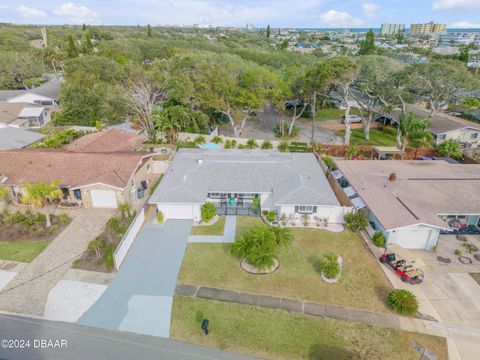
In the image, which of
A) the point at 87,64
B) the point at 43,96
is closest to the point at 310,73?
the point at 87,64

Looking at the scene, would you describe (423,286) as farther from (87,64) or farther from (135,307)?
(87,64)

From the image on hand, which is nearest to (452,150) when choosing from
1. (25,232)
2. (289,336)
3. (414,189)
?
(414,189)

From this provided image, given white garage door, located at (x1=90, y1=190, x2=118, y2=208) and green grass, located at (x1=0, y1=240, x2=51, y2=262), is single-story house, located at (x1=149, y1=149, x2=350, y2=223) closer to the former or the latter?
white garage door, located at (x1=90, y1=190, x2=118, y2=208)

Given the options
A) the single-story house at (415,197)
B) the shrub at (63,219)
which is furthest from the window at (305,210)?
the shrub at (63,219)

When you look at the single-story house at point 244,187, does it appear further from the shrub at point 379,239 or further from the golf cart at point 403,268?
the golf cart at point 403,268

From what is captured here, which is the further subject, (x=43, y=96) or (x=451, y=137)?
(x=43, y=96)
